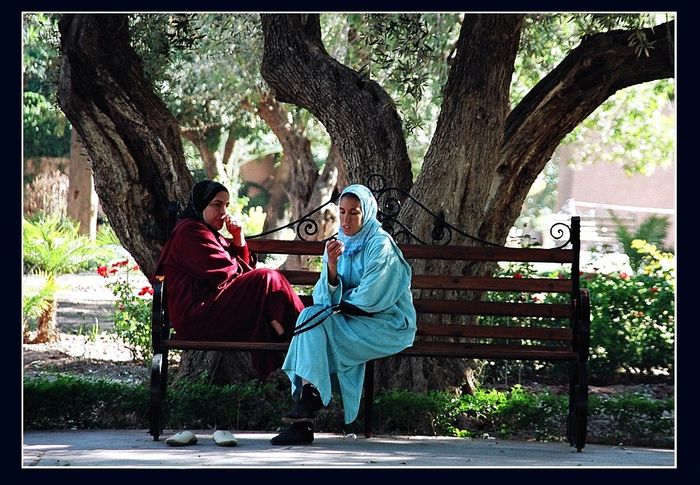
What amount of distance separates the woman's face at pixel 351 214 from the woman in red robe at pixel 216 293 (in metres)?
0.58

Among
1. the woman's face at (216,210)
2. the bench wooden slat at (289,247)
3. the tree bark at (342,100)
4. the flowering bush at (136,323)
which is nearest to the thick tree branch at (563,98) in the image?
the tree bark at (342,100)

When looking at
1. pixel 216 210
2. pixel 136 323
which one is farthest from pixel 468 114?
pixel 136 323

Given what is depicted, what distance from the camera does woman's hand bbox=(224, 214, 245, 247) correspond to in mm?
6629

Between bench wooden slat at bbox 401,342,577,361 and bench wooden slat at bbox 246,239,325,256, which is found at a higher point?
bench wooden slat at bbox 246,239,325,256

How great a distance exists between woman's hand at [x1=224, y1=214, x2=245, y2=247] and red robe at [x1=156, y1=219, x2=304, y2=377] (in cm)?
16

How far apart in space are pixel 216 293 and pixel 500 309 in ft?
5.82

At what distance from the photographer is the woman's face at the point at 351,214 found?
6.19 metres

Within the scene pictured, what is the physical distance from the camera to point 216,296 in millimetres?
→ 6418

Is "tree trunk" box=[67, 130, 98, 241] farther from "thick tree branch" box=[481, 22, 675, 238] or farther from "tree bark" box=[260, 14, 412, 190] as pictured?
"thick tree branch" box=[481, 22, 675, 238]

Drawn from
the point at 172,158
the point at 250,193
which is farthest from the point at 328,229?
the point at 250,193

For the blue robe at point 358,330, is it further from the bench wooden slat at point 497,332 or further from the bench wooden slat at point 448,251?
the bench wooden slat at point 448,251

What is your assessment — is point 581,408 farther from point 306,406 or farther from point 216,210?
point 216,210

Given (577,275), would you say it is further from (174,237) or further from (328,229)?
(328,229)

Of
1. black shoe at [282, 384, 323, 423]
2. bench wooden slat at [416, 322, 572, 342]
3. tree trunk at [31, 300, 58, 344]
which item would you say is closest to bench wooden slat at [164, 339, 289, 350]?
black shoe at [282, 384, 323, 423]
